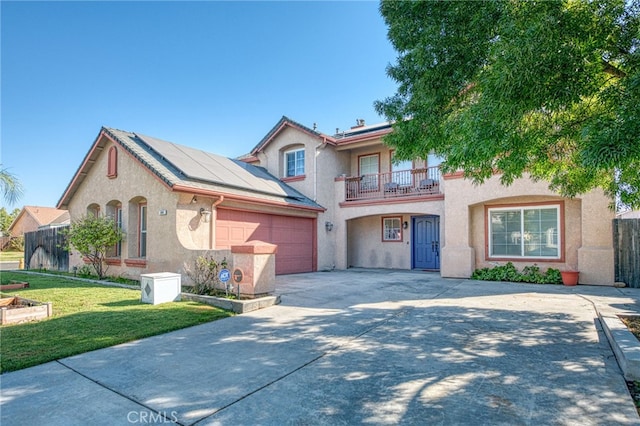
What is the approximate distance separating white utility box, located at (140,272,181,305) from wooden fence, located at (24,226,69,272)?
33.7ft

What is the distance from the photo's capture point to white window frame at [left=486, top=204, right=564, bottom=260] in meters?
11.4

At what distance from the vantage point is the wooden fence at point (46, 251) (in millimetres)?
15852

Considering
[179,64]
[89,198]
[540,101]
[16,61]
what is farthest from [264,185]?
[540,101]

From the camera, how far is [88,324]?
19.2ft

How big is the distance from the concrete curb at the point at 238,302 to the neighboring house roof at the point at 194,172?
373 centimetres

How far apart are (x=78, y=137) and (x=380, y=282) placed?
15354 millimetres

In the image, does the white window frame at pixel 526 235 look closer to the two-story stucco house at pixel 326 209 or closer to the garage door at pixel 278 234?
the two-story stucco house at pixel 326 209

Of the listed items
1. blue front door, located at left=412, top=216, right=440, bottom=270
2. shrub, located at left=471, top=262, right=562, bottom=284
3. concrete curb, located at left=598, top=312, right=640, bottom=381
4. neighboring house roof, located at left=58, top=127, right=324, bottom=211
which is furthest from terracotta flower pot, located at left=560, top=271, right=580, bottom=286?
neighboring house roof, located at left=58, top=127, right=324, bottom=211

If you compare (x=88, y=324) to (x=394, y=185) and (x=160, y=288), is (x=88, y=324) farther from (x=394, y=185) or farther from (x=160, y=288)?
(x=394, y=185)

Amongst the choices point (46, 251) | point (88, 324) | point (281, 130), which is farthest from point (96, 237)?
point (281, 130)

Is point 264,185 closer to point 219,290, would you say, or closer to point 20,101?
point 219,290

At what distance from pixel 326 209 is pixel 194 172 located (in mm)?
6525

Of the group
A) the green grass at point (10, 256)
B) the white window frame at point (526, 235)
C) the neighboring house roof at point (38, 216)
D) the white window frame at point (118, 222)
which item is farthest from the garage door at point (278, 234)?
the neighboring house roof at point (38, 216)

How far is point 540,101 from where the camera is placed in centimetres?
418
